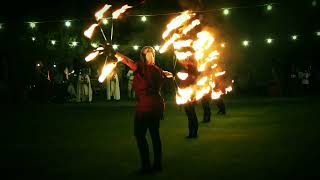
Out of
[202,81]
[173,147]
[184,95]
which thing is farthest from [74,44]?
[173,147]

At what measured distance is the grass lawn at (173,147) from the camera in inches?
394

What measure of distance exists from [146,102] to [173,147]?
126 inches

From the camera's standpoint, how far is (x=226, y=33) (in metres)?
42.1

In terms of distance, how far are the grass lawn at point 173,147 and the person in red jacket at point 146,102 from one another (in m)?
0.49

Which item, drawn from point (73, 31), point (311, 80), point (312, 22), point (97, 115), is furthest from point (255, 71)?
point (97, 115)

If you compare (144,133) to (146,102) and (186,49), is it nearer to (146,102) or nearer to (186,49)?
(146,102)

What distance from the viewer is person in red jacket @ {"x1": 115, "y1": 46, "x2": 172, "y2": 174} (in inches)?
389

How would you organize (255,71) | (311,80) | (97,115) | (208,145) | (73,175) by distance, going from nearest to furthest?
(73,175) → (208,145) → (97,115) → (311,80) → (255,71)

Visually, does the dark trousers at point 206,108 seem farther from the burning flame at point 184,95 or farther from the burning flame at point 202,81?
the burning flame at point 184,95

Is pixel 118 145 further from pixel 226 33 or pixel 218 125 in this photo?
pixel 226 33

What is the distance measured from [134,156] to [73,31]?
2525 centimetres

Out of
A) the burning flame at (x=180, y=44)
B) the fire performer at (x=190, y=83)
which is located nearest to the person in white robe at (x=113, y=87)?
the fire performer at (x=190, y=83)

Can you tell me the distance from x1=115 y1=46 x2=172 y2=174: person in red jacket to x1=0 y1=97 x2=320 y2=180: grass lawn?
487 millimetres

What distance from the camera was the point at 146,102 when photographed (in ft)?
32.5
